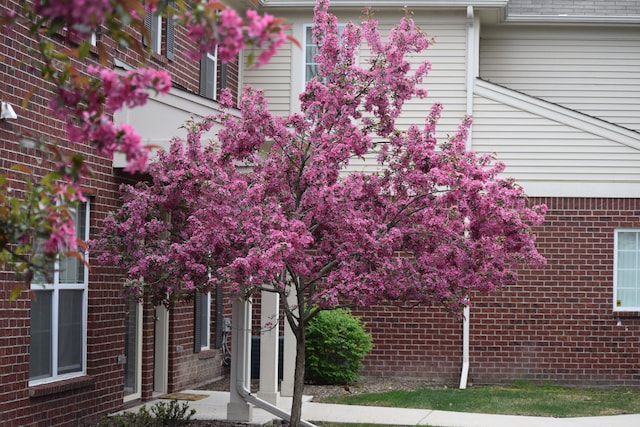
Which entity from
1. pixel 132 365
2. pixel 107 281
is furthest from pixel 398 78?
pixel 132 365

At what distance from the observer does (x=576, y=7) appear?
1816 centimetres

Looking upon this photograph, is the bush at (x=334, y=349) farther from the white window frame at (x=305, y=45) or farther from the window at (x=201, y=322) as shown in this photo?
the white window frame at (x=305, y=45)

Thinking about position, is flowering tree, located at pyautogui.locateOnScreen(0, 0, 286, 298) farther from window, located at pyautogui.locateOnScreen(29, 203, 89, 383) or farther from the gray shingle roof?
the gray shingle roof

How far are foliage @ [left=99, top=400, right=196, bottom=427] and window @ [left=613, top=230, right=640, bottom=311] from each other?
8141 mm

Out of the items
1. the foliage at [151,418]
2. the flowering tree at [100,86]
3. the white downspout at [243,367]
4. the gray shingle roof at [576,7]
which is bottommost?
the foliage at [151,418]


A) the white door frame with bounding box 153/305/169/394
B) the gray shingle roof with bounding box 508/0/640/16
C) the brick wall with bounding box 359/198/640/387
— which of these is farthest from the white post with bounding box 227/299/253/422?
the gray shingle roof with bounding box 508/0/640/16

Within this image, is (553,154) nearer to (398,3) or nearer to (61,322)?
(398,3)

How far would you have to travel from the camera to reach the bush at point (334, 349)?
50.5ft

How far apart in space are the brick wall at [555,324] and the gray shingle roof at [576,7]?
380 cm

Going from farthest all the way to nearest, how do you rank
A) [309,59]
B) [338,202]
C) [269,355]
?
[309,59], [269,355], [338,202]

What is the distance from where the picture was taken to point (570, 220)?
54.2ft

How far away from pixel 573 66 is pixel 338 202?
383 inches

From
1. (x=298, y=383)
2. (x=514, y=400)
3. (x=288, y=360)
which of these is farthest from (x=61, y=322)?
(x=514, y=400)

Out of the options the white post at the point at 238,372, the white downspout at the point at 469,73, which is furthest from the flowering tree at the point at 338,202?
the white downspout at the point at 469,73
